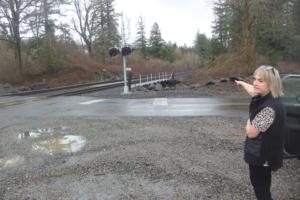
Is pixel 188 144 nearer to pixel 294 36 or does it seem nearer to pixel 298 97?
pixel 298 97

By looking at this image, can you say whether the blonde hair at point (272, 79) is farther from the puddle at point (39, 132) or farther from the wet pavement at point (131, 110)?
the wet pavement at point (131, 110)

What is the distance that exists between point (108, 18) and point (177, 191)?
57451 mm

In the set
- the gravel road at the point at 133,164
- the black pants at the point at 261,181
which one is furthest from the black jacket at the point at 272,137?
the gravel road at the point at 133,164

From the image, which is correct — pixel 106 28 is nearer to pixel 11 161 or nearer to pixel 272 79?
pixel 11 161

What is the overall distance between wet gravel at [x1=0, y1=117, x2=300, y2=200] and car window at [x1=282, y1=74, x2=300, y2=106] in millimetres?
1014

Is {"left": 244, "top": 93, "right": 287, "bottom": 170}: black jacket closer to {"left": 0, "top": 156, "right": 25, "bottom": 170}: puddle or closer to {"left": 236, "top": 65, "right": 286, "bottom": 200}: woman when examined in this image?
{"left": 236, "top": 65, "right": 286, "bottom": 200}: woman

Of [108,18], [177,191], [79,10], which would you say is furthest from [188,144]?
[108,18]

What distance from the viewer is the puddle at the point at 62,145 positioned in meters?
6.75

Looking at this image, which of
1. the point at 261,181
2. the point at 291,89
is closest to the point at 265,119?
the point at 261,181

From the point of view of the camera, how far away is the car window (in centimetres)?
499

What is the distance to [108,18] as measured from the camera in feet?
195

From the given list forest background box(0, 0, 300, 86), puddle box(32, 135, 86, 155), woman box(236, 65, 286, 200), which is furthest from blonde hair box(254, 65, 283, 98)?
forest background box(0, 0, 300, 86)

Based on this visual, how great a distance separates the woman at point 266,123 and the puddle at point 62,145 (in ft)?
13.5

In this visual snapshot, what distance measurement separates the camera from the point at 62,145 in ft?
23.6
